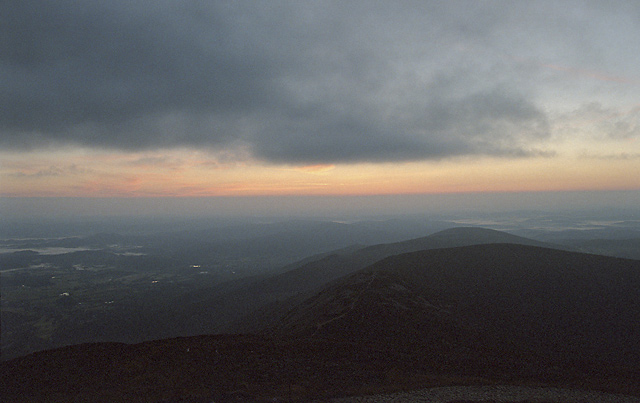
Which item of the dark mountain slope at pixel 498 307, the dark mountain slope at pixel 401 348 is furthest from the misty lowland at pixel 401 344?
the dark mountain slope at pixel 498 307

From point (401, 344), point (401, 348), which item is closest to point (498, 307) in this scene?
point (401, 344)

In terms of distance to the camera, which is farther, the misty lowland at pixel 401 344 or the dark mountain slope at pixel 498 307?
the dark mountain slope at pixel 498 307

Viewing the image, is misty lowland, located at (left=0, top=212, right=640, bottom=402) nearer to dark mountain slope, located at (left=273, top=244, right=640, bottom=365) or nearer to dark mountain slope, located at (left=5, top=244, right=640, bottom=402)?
dark mountain slope, located at (left=5, top=244, right=640, bottom=402)

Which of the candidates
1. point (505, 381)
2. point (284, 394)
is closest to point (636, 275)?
point (505, 381)

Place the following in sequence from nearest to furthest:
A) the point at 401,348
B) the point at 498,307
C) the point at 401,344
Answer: the point at 401,348 → the point at 401,344 → the point at 498,307

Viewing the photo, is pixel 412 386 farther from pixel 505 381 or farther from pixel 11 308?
pixel 11 308

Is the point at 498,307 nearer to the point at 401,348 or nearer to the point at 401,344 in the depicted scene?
the point at 401,344

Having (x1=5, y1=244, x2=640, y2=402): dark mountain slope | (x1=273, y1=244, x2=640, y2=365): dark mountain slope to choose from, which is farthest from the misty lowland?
(x1=273, y1=244, x2=640, y2=365): dark mountain slope

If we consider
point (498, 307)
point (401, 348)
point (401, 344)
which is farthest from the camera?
point (498, 307)

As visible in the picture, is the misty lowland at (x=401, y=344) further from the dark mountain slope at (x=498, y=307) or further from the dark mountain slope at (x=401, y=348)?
the dark mountain slope at (x=498, y=307)

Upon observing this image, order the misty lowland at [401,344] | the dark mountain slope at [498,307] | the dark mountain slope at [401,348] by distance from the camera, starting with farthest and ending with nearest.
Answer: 1. the dark mountain slope at [498,307]
2. the dark mountain slope at [401,348]
3. the misty lowland at [401,344]
